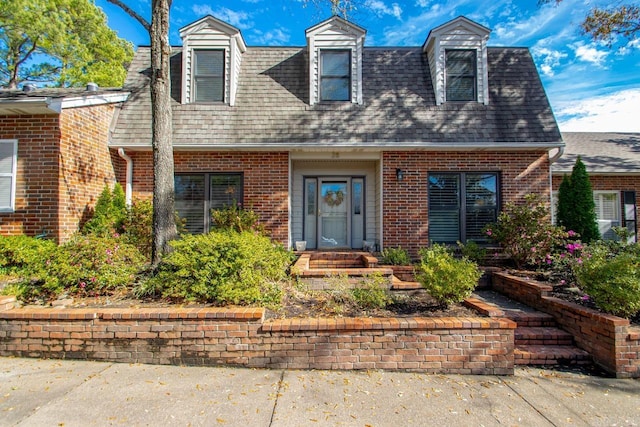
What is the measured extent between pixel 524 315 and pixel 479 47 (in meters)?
7.02

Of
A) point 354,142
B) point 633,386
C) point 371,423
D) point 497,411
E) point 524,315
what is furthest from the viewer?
point 354,142

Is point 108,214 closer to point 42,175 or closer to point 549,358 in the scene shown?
point 42,175

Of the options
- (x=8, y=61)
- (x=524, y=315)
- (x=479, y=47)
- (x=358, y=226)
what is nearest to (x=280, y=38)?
(x=479, y=47)

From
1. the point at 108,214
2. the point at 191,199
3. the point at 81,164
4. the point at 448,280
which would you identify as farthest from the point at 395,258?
the point at 81,164

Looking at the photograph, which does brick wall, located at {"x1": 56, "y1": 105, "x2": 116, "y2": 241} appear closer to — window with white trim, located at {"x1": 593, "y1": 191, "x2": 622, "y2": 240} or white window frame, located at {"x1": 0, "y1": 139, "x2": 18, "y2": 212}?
white window frame, located at {"x1": 0, "y1": 139, "x2": 18, "y2": 212}

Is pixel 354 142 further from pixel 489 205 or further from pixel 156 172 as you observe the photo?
pixel 156 172

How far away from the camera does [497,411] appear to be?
2.84 m

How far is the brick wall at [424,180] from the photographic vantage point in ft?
25.5

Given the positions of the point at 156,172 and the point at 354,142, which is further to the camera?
the point at 354,142

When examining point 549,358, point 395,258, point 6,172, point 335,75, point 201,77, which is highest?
point 335,75

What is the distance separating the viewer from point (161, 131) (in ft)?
16.8

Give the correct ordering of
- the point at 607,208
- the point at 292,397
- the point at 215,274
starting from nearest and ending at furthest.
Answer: the point at 292,397
the point at 215,274
the point at 607,208

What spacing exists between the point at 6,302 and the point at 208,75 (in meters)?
6.44

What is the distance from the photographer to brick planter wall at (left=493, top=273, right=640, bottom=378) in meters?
3.57
